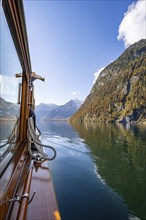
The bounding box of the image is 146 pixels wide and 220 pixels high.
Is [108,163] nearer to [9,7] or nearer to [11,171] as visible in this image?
[11,171]

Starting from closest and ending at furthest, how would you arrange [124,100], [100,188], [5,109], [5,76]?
[5,76] < [5,109] < [100,188] < [124,100]

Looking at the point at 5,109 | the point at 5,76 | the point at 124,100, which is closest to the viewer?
the point at 5,76

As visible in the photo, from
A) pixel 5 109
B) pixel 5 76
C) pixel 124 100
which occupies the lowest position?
pixel 5 109

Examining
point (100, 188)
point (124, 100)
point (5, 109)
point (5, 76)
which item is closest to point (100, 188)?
point (100, 188)

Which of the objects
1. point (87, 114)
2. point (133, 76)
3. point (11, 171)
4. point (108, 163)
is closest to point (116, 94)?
point (133, 76)

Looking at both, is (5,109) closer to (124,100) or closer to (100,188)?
(100,188)

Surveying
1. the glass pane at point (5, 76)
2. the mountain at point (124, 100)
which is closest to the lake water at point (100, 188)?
the glass pane at point (5, 76)

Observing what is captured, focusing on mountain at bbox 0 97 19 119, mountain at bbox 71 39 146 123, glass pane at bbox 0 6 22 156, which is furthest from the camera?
mountain at bbox 71 39 146 123

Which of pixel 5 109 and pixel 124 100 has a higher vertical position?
pixel 124 100

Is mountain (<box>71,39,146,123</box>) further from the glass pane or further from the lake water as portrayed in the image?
the glass pane

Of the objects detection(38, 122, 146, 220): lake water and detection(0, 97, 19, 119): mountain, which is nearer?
detection(0, 97, 19, 119): mountain

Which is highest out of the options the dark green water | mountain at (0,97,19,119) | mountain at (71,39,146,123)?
mountain at (71,39,146,123)

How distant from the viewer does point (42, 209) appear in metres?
1.62

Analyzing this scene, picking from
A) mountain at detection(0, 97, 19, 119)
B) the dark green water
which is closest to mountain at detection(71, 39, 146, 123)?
the dark green water
